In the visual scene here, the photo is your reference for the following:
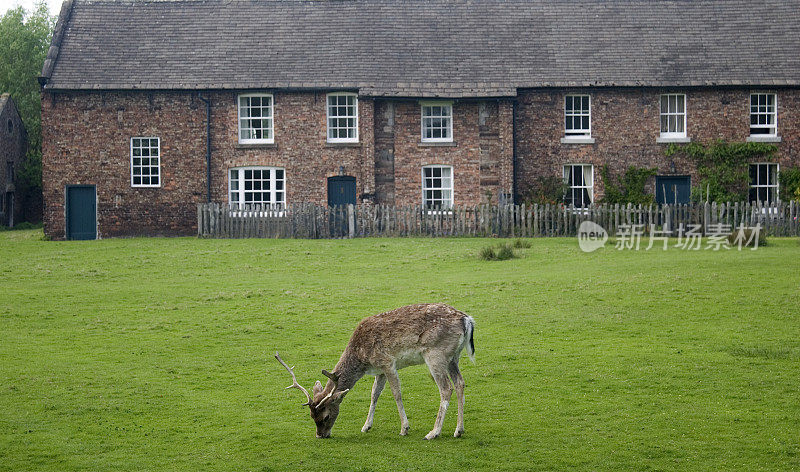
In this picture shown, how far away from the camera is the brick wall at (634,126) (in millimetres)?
38500

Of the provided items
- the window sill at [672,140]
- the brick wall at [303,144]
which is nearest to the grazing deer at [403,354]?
the brick wall at [303,144]

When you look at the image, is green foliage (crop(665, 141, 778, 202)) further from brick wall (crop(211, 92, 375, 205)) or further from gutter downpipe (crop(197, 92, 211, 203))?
gutter downpipe (crop(197, 92, 211, 203))

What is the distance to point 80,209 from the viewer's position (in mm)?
38750

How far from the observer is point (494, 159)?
3853 cm

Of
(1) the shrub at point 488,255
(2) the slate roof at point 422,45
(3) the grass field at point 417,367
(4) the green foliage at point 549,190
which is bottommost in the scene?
(3) the grass field at point 417,367

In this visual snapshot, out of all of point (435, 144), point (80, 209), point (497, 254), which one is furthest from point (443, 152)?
point (80, 209)

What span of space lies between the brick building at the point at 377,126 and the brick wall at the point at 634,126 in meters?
0.06

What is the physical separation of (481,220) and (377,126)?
7.25 m

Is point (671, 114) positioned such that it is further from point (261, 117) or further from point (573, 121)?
point (261, 117)

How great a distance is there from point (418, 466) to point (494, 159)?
29.0 metres

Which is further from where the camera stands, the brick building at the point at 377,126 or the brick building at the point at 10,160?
the brick building at the point at 10,160

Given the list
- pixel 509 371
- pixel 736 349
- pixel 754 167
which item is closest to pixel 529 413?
pixel 509 371

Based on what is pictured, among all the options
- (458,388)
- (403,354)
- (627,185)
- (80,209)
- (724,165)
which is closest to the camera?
(403,354)

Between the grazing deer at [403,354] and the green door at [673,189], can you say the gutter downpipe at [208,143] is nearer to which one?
the green door at [673,189]
